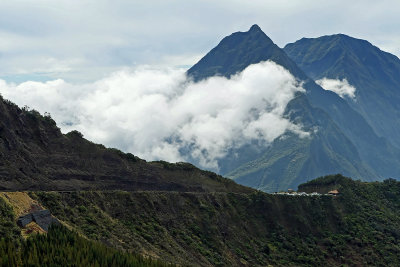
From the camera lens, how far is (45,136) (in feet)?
323

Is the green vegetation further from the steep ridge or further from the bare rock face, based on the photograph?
the steep ridge

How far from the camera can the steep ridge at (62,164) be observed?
8638cm

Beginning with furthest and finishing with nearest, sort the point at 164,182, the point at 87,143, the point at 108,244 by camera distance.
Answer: the point at 164,182 < the point at 87,143 < the point at 108,244

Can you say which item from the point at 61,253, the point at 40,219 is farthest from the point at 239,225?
the point at 61,253

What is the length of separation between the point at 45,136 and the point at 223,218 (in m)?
40.6

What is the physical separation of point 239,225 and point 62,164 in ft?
131

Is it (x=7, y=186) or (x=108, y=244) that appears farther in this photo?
(x=7, y=186)

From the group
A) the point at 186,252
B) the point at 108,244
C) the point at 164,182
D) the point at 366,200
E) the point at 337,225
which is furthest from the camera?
the point at 366,200

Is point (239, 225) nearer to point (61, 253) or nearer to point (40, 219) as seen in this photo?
point (40, 219)

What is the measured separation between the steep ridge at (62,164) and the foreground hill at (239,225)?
7.14 metres

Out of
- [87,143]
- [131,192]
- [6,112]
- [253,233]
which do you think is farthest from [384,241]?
[6,112]

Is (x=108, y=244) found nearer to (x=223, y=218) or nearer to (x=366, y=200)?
(x=223, y=218)

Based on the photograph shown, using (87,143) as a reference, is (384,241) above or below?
below

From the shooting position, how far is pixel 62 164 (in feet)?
313
